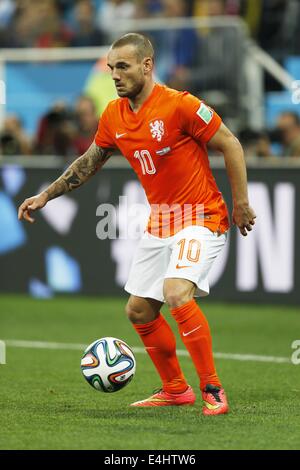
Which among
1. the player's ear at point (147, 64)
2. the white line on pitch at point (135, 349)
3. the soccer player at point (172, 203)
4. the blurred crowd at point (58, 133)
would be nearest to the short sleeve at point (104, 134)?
the soccer player at point (172, 203)

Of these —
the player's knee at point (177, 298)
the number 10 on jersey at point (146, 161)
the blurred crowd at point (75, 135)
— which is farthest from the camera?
Answer: the blurred crowd at point (75, 135)

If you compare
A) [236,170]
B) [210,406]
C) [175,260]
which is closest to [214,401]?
[210,406]

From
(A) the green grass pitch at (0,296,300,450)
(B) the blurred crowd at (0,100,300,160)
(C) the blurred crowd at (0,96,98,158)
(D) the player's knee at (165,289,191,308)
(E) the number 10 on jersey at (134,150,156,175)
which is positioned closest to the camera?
(A) the green grass pitch at (0,296,300,450)

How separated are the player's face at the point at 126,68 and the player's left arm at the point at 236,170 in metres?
0.61

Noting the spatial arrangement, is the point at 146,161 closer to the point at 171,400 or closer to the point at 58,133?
the point at 171,400

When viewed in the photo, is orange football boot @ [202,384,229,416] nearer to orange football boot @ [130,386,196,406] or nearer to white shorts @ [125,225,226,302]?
orange football boot @ [130,386,196,406]

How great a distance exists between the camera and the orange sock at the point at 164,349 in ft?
24.2

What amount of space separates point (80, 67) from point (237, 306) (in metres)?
5.13

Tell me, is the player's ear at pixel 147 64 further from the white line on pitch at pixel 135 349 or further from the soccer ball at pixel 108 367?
the white line on pitch at pixel 135 349

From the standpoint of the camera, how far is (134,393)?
8.00m

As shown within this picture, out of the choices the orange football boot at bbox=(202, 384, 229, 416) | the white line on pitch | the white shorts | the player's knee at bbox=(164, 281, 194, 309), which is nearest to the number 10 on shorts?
the white shorts

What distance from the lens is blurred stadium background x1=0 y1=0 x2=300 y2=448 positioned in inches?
510
